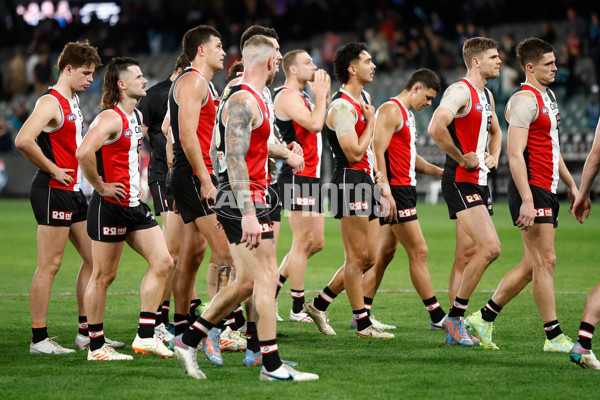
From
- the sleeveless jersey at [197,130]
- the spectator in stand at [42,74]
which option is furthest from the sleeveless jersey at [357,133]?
the spectator in stand at [42,74]

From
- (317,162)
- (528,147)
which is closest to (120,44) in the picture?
(317,162)

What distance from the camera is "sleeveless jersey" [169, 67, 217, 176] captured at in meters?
7.42

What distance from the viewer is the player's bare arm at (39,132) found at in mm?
7391

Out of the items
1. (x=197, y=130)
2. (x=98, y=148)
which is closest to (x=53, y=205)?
(x=98, y=148)

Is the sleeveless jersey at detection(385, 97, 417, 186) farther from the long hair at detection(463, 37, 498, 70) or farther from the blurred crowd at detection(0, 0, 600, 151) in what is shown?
the blurred crowd at detection(0, 0, 600, 151)

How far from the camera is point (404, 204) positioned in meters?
8.76

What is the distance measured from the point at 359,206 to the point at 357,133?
725 millimetres

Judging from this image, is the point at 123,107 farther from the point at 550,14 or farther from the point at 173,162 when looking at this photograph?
the point at 550,14

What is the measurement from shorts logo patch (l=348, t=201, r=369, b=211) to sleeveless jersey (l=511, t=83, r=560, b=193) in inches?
60.9

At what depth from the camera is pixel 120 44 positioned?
3478cm

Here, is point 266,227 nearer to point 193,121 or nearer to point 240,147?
point 240,147

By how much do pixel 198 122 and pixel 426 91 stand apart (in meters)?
2.65

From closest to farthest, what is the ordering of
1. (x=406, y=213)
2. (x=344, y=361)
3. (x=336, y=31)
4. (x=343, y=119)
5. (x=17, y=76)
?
(x=344, y=361), (x=343, y=119), (x=406, y=213), (x=336, y=31), (x=17, y=76)

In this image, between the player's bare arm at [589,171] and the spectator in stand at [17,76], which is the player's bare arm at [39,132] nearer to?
the player's bare arm at [589,171]
